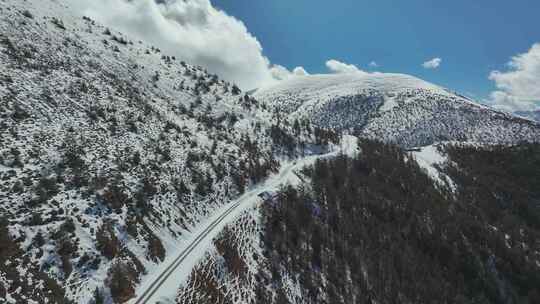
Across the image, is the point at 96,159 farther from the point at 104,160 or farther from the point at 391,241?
the point at 391,241

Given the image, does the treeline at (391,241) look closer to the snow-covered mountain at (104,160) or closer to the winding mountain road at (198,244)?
the winding mountain road at (198,244)

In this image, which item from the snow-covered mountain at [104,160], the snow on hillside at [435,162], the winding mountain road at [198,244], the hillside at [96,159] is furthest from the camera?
the snow on hillside at [435,162]

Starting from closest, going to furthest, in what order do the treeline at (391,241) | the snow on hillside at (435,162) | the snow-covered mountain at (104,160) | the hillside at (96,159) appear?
1. the hillside at (96,159)
2. the snow-covered mountain at (104,160)
3. the treeline at (391,241)
4. the snow on hillside at (435,162)

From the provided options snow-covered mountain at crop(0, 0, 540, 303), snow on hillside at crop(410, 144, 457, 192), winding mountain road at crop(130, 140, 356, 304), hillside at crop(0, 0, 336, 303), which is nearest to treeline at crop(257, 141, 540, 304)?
winding mountain road at crop(130, 140, 356, 304)

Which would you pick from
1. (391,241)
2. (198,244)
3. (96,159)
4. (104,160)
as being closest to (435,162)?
(391,241)

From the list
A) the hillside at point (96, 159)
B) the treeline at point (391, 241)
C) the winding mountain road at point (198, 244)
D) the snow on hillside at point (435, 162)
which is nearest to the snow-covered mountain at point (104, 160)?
the hillside at point (96, 159)

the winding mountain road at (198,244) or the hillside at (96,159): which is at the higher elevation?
the hillside at (96,159)

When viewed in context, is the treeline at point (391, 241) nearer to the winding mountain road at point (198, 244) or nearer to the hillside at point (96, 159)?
the winding mountain road at point (198, 244)

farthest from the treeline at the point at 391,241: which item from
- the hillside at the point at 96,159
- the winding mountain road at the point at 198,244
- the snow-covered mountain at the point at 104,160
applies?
the hillside at the point at 96,159

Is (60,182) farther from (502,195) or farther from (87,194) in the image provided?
(502,195)

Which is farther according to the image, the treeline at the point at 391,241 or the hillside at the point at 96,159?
the treeline at the point at 391,241
